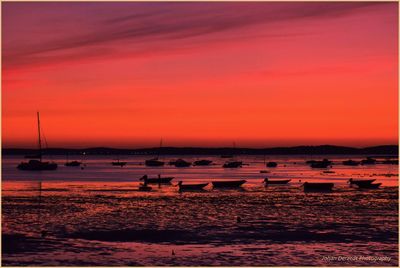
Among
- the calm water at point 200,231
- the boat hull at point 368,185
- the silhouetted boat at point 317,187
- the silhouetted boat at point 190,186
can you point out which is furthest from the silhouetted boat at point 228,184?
the calm water at point 200,231

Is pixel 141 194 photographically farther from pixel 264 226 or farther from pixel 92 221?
pixel 264 226

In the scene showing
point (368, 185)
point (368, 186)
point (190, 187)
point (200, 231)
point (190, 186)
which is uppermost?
point (190, 186)

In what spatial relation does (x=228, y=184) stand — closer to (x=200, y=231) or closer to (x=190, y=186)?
(x=190, y=186)

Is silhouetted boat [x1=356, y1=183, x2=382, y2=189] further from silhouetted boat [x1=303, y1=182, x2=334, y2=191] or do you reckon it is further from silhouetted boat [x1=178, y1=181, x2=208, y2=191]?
silhouetted boat [x1=178, y1=181, x2=208, y2=191]

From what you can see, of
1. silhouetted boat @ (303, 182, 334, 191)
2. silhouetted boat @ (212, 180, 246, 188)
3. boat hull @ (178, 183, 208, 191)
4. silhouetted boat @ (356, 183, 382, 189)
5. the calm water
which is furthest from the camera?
silhouetted boat @ (212, 180, 246, 188)

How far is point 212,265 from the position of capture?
26047mm

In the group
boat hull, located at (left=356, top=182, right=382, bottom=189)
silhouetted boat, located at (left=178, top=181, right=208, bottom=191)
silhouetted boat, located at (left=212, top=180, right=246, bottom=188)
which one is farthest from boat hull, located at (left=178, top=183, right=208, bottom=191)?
boat hull, located at (left=356, top=182, right=382, bottom=189)

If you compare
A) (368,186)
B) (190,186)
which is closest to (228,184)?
(190,186)

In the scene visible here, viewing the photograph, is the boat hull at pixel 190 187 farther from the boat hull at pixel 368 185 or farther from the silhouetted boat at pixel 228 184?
the boat hull at pixel 368 185

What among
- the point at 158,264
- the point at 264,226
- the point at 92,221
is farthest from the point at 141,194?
the point at 158,264

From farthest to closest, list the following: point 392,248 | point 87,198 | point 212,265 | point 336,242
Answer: point 87,198 → point 336,242 → point 392,248 → point 212,265

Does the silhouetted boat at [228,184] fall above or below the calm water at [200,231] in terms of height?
above

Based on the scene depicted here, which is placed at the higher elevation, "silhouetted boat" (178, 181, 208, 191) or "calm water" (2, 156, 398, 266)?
"silhouetted boat" (178, 181, 208, 191)

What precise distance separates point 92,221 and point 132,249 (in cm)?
1062
